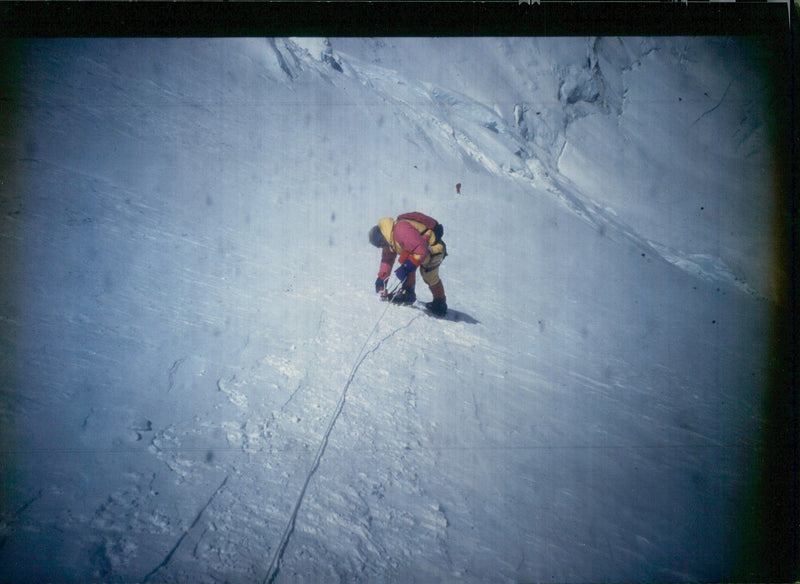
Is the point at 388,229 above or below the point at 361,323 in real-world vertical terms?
above


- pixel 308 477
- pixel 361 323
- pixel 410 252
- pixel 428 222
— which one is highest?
pixel 428 222

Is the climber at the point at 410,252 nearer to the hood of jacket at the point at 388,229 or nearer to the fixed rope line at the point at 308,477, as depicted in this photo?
the hood of jacket at the point at 388,229

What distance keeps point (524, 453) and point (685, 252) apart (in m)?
1.22

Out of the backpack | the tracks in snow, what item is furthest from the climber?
the tracks in snow

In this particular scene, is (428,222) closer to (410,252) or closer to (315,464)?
(410,252)

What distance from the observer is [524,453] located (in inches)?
64.6

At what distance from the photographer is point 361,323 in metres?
1.88

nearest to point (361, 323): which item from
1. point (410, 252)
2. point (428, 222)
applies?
point (410, 252)

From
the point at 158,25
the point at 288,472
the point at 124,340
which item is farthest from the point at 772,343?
the point at 158,25

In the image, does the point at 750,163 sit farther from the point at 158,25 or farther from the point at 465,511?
the point at 158,25

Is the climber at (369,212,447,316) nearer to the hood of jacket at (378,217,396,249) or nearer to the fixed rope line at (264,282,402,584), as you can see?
the hood of jacket at (378,217,396,249)

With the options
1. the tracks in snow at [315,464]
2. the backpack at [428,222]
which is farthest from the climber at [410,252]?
the tracks in snow at [315,464]

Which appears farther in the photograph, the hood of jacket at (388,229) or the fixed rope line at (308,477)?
the hood of jacket at (388,229)

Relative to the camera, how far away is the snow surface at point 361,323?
148 centimetres
